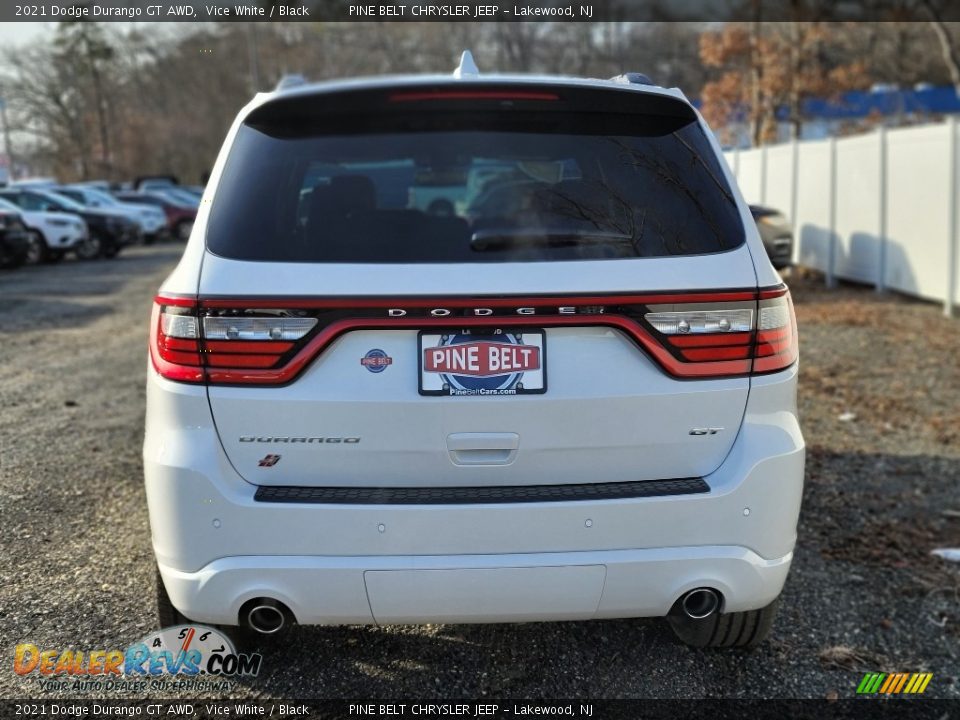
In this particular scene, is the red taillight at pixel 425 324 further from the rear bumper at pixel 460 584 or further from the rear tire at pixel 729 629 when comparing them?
the rear tire at pixel 729 629

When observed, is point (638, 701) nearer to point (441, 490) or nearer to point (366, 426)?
point (441, 490)

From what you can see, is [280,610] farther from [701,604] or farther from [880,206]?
[880,206]

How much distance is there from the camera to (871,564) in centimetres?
385

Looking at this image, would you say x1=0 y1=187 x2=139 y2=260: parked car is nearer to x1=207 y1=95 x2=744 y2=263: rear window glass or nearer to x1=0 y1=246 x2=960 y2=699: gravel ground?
x1=0 y1=246 x2=960 y2=699: gravel ground

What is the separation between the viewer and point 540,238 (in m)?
2.41

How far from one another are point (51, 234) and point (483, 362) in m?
20.1

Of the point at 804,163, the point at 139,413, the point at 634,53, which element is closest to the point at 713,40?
the point at 804,163

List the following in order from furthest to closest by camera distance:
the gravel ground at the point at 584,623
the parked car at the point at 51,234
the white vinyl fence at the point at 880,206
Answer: the parked car at the point at 51,234 → the white vinyl fence at the point at 880,206 → the gravel ground at the point at 584,623

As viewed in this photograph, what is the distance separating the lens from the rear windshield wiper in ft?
7.82

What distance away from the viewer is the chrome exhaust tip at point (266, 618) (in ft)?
7.97

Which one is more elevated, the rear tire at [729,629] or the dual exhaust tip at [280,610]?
the dual exhaust tip at [280,610]

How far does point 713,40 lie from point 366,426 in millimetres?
25939

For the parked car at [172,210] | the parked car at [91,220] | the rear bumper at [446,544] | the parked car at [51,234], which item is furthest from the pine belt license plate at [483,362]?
the parked car at [172,210]

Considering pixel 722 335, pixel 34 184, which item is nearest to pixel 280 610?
pixel 722 335
